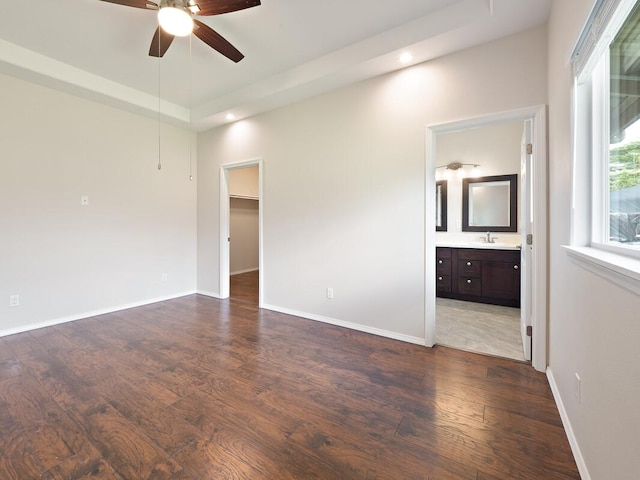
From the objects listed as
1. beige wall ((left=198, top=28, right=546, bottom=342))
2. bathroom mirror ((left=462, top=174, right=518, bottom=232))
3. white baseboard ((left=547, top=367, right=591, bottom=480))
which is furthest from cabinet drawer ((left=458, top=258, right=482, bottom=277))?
white baseboard ((left=547, top=367, right=591, bottom=480))

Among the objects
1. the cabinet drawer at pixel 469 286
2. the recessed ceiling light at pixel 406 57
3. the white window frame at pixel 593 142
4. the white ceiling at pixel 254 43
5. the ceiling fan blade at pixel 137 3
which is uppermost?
the white ceiling at pixel 254 43

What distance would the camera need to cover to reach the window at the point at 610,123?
1.09 metres

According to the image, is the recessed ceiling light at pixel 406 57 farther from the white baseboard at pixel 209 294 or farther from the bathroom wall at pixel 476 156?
the white baseboard at pixel 209 294

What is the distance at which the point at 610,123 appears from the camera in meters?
1.32

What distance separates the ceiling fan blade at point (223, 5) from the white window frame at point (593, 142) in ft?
6.22

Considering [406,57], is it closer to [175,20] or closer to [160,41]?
[175,20]

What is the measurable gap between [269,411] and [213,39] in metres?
2.83

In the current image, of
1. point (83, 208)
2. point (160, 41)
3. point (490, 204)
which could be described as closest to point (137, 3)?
point (160, 41)

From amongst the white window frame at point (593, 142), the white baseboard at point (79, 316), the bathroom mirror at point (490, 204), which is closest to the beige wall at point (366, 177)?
the white window frame at point (593, 142)

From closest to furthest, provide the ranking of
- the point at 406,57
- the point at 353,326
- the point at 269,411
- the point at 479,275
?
the point at 269,411
the point at 406,57
the point at 353,326
the point at 479,275

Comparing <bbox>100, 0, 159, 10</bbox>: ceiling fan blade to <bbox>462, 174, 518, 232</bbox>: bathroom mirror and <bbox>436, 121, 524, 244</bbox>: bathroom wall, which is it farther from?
<bbox>462, 174, 518, 232</bbox>: bathroom mirror

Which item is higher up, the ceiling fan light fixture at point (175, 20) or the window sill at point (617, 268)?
the ceiling fan light fixture at point (175, 20)

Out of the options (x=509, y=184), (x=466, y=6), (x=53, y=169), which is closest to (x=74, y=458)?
(x=53, y=169)

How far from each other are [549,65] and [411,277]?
78.4 inches
